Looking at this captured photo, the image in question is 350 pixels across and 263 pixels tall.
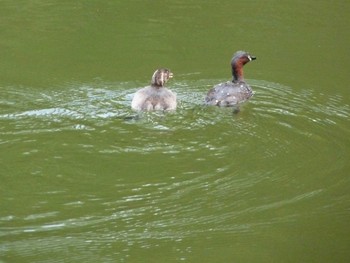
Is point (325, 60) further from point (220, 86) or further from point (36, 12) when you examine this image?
point (36, 12)

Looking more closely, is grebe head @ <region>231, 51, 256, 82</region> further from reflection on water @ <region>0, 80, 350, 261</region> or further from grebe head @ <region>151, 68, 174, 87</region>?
grebe head @ <region>151, 68, 174, 87</region>

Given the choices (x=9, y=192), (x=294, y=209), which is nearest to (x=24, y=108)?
(x=9, y=192)

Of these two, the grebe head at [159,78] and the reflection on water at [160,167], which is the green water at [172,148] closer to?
the reflection on water at [160,167]

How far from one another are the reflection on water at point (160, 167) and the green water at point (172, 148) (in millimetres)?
15

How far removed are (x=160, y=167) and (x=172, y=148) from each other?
378mm

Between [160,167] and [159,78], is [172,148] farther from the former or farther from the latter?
[159,78]

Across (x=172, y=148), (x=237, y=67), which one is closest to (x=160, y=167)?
(x=172, y=148)

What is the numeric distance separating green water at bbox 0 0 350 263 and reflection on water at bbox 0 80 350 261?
0.02 metres

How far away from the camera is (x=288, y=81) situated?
33.4 ft

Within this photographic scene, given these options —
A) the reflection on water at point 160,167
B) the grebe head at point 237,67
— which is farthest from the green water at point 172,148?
the grebe head at point 237,67

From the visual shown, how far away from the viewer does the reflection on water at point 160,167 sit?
6.75m

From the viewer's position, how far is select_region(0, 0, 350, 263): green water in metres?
6.64

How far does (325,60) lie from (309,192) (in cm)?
402

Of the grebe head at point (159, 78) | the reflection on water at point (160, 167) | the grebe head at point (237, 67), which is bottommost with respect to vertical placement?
the reflection on water at point (160, 167)
